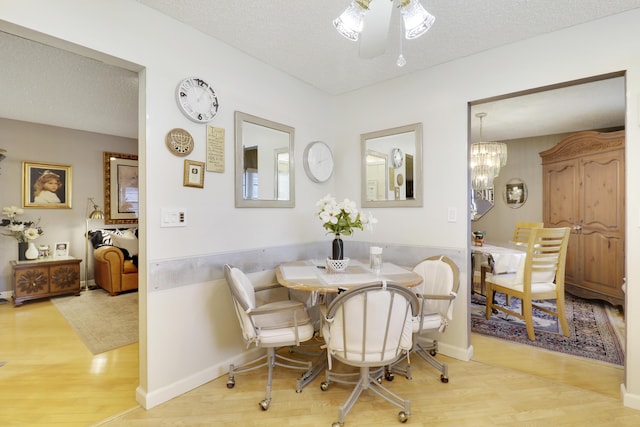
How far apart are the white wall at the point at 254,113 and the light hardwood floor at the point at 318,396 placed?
0.20 m

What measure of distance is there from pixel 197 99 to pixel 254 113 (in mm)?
501

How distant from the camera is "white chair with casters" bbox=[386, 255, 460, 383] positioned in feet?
6.91

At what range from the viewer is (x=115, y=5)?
68.9 inches

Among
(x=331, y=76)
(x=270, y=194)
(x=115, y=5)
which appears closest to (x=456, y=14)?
(x=331, y=76)

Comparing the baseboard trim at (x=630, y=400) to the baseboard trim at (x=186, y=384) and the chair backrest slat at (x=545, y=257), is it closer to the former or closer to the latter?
the chair backrest slat at (x=545, y=257)

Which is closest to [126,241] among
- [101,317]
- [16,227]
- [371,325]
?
[16,227]

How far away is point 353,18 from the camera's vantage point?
1365 mm

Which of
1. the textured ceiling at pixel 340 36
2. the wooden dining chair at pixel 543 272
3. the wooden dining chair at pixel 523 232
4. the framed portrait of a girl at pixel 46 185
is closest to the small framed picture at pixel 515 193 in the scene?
the wooden dining chair at pixel 523 232

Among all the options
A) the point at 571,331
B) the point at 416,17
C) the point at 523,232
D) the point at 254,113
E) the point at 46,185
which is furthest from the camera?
the point at 46,185

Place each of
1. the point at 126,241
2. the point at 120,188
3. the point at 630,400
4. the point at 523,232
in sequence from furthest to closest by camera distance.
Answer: the point at 120,188 < the point at 126,241 < the point at 523,232 < the point at 630,400

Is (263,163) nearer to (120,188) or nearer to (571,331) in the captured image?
(571,331)

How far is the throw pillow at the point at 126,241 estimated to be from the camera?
4.77 metres

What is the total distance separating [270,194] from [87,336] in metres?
2.25

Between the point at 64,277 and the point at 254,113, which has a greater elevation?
the point at 254,113
